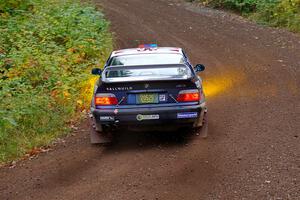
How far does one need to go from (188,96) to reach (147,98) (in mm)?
686

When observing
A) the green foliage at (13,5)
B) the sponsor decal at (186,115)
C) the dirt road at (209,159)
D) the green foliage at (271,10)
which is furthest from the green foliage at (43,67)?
the green foliage at (271,10)

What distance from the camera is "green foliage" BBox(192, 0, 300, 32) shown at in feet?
72.2

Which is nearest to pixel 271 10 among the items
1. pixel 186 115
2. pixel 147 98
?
pixel 186 115

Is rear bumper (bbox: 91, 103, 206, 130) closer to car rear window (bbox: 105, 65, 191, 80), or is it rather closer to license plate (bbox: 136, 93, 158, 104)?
license plate (bbox: 136, 93, 158, 104)

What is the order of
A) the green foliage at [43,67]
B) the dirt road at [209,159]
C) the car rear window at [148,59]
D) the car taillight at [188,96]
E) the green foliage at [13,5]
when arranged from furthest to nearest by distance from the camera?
the green foliage at [13,5] < the green foliage at [43,67] < the car rear window at [148,59] < the car taillight at [188,96] < the dirt road at [209,159]

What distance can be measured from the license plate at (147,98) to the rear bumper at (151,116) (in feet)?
0.45

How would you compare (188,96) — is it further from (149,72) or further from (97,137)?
(97,137)

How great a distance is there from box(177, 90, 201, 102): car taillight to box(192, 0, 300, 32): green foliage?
46.4 ft

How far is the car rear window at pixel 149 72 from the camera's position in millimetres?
8367

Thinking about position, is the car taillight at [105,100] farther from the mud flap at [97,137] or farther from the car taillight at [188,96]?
the car taillight at [188,96]

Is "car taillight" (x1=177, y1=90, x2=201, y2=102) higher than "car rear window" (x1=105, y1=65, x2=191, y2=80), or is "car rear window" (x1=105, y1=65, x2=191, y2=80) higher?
"car rear window" (x1=105, y1=65, x2=191, y2=80)

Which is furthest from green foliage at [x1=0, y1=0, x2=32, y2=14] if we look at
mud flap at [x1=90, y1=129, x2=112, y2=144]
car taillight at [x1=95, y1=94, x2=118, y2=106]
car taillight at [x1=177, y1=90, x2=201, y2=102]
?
car taillight at [x1=177, y1=90, x2=201, y2=102]

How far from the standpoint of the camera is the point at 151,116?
8.23 metres

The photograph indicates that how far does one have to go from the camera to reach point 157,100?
8344mm
